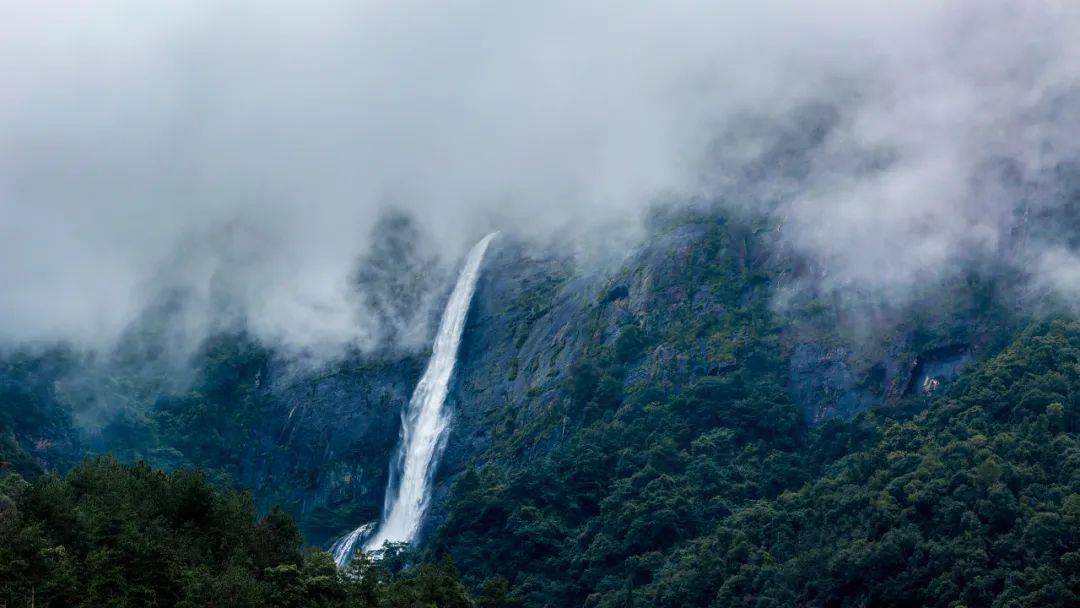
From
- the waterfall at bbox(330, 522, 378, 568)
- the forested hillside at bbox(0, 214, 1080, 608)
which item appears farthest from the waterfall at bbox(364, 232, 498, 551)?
the forested hillside at bbox(0, 214, 1080, 608)

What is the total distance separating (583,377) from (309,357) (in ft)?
113

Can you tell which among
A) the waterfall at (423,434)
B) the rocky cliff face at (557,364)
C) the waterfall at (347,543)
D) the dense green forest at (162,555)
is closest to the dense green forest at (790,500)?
the rocky cliff face at (557,364)

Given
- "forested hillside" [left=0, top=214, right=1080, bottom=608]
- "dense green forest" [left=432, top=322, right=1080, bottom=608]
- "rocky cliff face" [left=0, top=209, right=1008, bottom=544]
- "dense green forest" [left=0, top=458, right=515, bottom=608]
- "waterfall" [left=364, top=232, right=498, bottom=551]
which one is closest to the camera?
"dense green forest" [left=0, top=458, right=515, bottom=608]

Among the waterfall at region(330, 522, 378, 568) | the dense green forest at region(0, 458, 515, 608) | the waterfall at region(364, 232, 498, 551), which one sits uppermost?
the waterfall at region(364, 232, 498, 551)

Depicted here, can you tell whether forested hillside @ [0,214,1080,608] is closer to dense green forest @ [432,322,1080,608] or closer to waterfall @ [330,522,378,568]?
dense green forest @ [432,322,1080,608]

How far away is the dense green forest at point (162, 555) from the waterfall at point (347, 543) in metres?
34.5

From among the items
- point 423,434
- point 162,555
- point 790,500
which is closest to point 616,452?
point 790,500

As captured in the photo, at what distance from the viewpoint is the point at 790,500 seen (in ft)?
359

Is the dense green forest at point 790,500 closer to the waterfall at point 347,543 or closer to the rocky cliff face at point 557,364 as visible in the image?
the rocky cliff face at point 557,364

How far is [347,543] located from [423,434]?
12573 millimetres

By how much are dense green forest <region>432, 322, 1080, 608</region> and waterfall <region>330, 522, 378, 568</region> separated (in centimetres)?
1182

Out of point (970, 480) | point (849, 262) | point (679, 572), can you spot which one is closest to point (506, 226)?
point (849, 262)

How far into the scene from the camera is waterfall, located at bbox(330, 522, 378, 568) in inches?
Answer: 5143

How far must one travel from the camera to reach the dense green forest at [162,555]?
235ft
